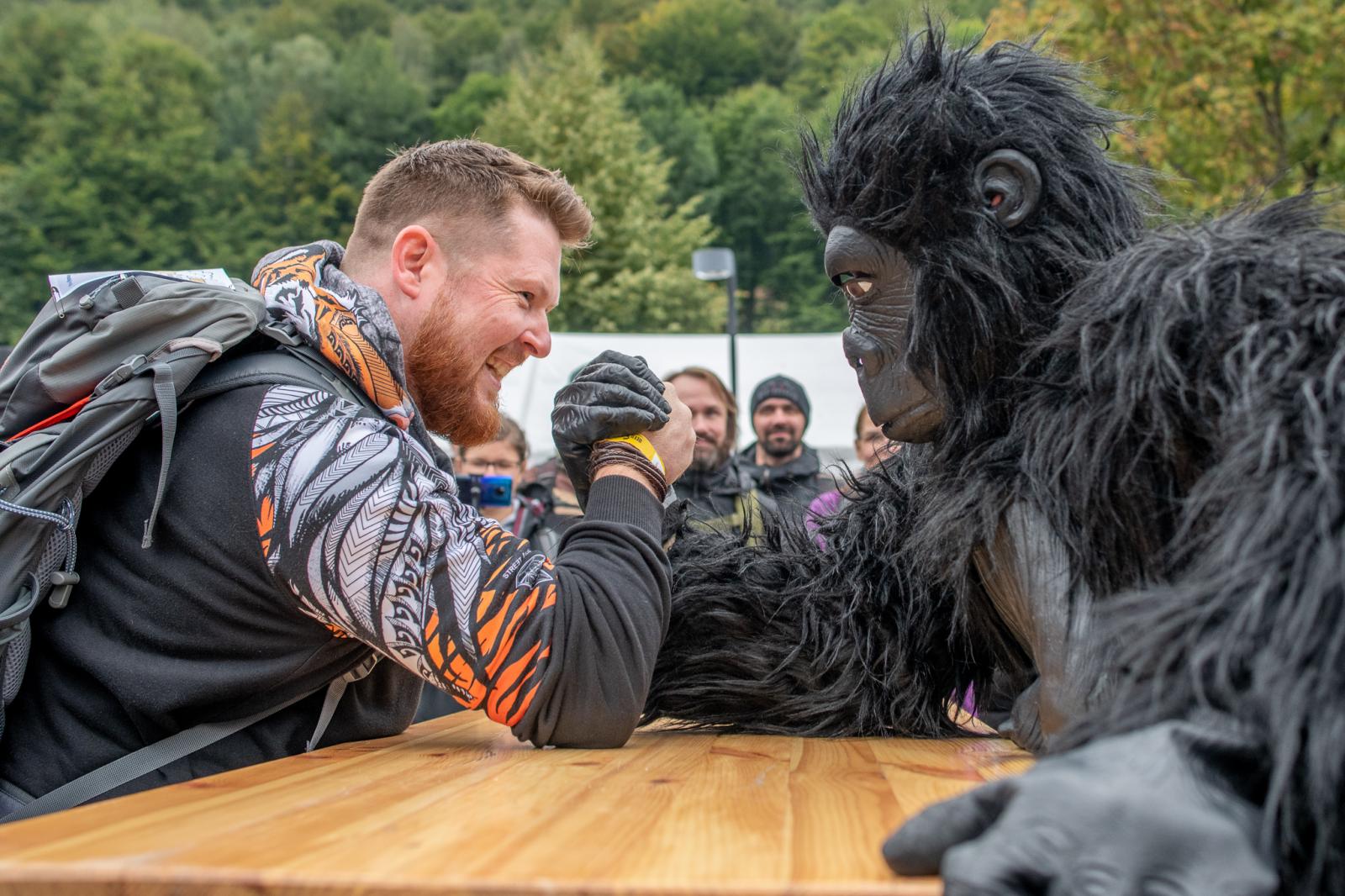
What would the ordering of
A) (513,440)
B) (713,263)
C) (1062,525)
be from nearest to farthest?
(1062,525), (513,440), (713,263)

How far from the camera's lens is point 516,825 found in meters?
1.08

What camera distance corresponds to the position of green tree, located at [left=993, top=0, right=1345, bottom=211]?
29.9 feet

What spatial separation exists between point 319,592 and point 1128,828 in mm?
1174

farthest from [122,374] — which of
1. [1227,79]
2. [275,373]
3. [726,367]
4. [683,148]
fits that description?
[683,148]

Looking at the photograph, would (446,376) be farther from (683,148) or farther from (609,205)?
(683,148)

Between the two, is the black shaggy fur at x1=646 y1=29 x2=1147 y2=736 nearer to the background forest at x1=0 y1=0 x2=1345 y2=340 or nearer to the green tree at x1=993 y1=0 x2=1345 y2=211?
the green tree at x1=993 y1=0 x2=1345 y2=211

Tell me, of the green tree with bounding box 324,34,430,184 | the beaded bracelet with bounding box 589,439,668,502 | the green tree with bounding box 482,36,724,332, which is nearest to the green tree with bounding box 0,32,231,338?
the green tree with bounding box 324,34,430,184

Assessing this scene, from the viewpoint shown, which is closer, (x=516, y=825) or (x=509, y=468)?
(x=516, y=825)

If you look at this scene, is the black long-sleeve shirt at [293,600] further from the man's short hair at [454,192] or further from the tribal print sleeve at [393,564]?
the man's short hair at [454,192]

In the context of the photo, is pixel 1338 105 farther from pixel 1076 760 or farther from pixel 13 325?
pixel 13 325

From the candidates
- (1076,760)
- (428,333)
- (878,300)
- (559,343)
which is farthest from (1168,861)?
(559,343)

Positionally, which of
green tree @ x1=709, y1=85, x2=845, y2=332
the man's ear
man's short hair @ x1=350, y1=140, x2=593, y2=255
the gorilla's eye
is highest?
green tree @ x1=709, y1=85, x2=845, y2=332

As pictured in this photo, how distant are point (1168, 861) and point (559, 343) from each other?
306 inches

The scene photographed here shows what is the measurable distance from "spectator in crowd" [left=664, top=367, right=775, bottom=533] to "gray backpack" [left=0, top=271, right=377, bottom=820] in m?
2.80
